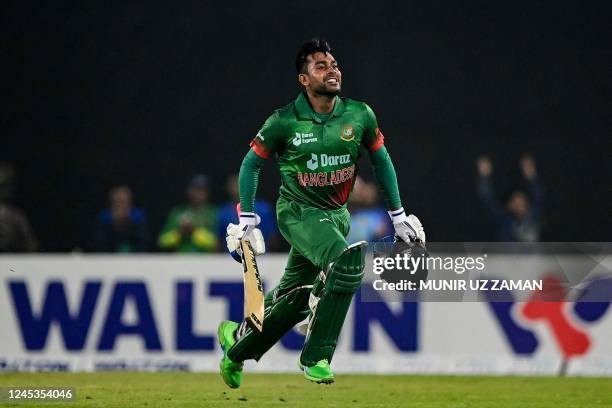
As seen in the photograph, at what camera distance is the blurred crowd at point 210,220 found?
45.5 feet

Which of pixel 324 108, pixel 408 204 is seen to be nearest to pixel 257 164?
pixel 324 108

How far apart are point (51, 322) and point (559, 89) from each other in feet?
21.1

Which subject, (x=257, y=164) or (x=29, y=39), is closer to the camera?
(x=257, y=164)

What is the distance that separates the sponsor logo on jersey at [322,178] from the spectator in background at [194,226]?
5203 mm

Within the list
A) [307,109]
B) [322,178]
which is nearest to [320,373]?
[322,178]

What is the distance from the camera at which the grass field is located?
9938mm

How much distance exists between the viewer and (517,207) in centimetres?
1464

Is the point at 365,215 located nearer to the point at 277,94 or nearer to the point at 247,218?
the point at 277,94

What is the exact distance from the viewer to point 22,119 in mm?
16016

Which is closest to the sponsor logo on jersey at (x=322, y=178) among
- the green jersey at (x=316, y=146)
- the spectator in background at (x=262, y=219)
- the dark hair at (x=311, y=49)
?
the green jersey at (x=316, y=146)

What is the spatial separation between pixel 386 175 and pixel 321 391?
2373mm

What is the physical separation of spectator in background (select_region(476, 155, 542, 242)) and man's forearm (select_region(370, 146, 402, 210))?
212 inches

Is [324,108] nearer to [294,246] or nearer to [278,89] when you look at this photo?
[294,246]

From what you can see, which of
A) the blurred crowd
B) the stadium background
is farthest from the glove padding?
the stadium background
